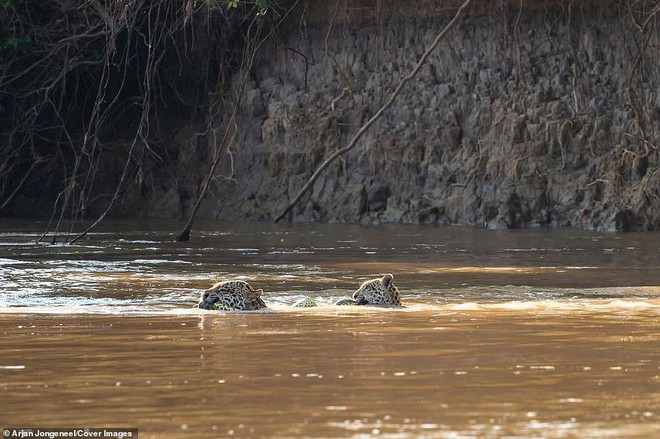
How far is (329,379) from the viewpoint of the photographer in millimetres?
6141

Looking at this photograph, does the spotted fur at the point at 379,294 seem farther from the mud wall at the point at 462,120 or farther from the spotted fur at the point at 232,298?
the mud wall at the point at 462,120

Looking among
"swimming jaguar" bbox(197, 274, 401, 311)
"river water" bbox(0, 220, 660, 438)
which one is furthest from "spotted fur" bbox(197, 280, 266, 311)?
"river water" bbox(0, 220, 660, 438)

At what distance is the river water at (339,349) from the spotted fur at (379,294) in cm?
23

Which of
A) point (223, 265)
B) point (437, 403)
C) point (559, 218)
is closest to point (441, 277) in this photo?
point (223, 265)

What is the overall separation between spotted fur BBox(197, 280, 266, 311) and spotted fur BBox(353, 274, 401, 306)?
77cm

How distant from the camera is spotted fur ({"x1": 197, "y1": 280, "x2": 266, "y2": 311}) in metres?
9.74

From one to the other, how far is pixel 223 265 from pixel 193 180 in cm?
1143

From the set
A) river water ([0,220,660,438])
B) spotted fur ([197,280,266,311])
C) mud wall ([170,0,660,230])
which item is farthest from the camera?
mud wall ([170,0,660,230])

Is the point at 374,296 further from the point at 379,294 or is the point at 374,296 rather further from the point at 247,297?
the point at 247,297

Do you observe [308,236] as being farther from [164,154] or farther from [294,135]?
[164,154]

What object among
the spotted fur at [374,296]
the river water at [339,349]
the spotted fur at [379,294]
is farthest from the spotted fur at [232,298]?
the spotted fur at [379,294]

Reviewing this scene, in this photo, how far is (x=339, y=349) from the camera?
7191mm

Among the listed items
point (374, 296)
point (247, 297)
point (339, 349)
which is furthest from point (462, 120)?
point (339, 349)

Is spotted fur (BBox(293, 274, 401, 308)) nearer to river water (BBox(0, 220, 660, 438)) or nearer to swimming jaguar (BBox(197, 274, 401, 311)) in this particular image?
swimming jaguar (BBox(197, 274, 401, 311))
